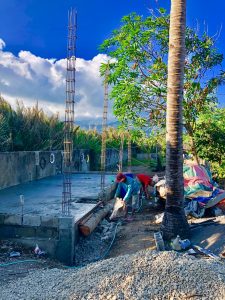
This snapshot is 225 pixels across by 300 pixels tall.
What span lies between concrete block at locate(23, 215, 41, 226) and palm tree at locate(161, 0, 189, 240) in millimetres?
2673

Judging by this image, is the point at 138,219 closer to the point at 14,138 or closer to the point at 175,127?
the point at 175,127

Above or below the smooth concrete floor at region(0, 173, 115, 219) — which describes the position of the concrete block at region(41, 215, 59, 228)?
below

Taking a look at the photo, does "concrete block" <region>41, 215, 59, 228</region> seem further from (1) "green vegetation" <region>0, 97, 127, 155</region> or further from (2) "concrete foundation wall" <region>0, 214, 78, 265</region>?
(1) "green vegetation" <region>0, 97, 127, 155</region>

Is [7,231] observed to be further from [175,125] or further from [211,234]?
[211,234]

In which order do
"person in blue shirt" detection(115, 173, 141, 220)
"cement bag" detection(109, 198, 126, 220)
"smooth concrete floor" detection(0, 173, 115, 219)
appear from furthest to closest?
1. "person in blue shirt" detection(115, 173, 141, 220)
2. "cement bag" detection(109, 198, 126, 220)
3. "smooth concrete floor" detection(0, 173, 115, 219)

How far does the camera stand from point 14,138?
43.0ft

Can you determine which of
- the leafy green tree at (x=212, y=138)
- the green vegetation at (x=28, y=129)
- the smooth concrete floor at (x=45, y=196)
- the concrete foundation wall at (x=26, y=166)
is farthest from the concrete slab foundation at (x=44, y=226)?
the leafy green tree at (x=212, y=138)

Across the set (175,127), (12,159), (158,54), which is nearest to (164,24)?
(158,54)

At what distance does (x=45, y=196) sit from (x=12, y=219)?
2.29 meters

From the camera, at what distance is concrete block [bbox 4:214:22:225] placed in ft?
23.8

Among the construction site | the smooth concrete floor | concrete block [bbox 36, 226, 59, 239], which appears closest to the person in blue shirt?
the construction site

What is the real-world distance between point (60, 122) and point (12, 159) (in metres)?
5.66

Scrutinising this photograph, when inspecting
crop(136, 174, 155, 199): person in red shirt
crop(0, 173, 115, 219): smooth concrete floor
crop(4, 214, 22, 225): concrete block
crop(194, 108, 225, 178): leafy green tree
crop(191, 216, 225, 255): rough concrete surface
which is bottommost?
crop(191, 216, 225, 255): rough concrete surface

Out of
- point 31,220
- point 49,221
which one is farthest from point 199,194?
point 31,220
